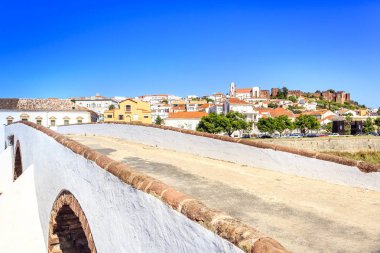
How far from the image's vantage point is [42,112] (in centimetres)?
4334

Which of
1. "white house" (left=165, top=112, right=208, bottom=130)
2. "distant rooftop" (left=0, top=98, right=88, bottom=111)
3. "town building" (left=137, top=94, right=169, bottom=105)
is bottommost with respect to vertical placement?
"white house" (left=165, top=112, right=208, bottom=130)

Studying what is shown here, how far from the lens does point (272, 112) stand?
80125mm

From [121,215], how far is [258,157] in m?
4.24

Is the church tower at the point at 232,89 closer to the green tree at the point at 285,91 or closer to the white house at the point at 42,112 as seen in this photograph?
the green tree at the point at 285,91

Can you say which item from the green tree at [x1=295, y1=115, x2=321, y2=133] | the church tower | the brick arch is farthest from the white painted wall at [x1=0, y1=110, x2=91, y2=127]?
the church tower

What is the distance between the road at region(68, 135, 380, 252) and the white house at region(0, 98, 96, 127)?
40224mm

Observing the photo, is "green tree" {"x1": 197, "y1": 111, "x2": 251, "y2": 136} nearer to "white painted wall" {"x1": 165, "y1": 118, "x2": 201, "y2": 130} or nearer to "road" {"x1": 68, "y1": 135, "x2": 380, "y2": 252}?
"white painted wall" {"x1": 165, "y1": 118, "x2": 201, "y2": 130}

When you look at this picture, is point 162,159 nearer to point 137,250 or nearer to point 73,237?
point 73,237

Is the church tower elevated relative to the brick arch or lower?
elevated

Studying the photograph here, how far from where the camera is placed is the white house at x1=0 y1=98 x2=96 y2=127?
42.1m

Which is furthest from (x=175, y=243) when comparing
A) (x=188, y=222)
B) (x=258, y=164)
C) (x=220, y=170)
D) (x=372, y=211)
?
(x=258, y=164)

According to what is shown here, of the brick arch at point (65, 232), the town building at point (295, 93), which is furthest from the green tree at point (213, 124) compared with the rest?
the town building at point (295, 93)

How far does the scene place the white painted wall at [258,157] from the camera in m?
5.55

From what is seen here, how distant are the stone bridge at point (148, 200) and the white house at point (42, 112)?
3446cm
